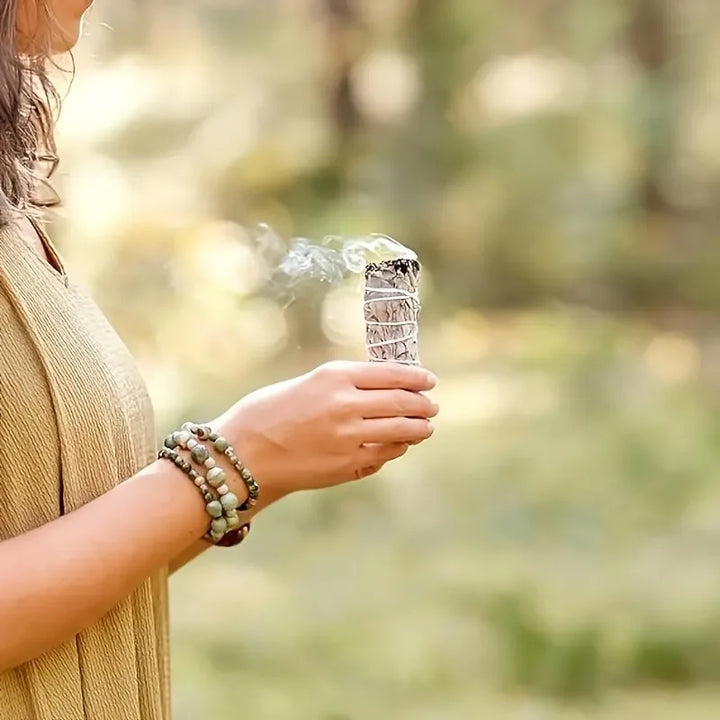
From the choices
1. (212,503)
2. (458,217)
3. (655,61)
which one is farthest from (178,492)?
(655,61)

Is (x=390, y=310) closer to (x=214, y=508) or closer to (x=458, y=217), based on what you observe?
(x=214, y=508)

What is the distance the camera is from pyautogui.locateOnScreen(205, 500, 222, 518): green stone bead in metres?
0.70

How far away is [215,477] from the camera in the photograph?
70cm

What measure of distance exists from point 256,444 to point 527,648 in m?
2.27

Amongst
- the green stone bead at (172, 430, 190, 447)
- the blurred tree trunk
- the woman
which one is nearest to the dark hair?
the woman

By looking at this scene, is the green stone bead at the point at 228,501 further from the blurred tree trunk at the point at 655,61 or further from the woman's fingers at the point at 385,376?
the blurred tree trunk at the point at 655,61

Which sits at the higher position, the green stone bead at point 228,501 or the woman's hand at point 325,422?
the woman's hand at point 325,422

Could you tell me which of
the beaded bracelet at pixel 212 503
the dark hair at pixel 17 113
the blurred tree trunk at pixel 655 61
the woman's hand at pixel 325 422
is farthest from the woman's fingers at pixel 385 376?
the blurred tree trunk at pixel 655 61

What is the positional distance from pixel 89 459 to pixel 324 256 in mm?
246

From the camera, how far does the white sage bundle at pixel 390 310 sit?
0.76 metres

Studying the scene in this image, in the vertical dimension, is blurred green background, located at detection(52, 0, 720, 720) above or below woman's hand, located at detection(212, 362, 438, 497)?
above

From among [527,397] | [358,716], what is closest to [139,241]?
[527,397]

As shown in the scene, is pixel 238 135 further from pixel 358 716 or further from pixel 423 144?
pixel 358 716

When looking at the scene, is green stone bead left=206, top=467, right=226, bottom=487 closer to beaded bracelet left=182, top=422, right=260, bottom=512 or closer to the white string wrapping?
beaded bracelet left=182, top=422, right=260, bottom=512
